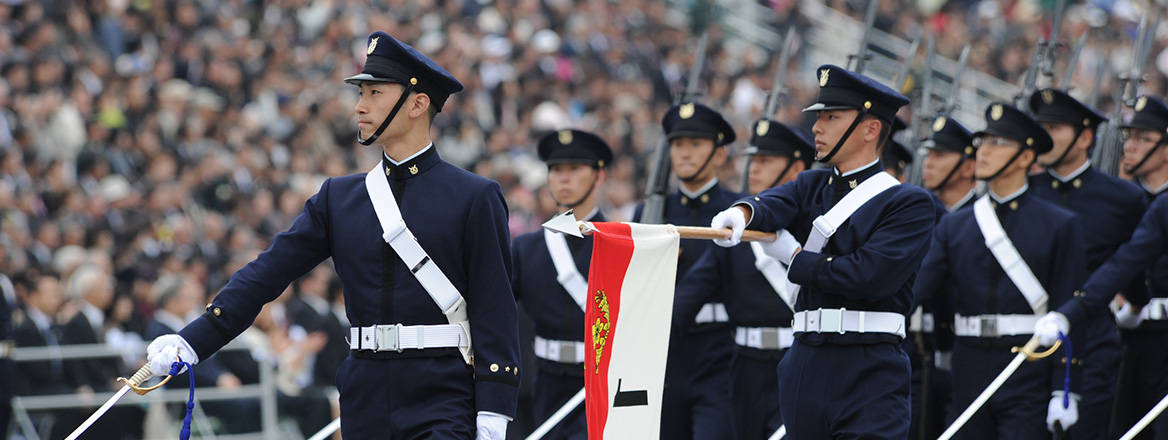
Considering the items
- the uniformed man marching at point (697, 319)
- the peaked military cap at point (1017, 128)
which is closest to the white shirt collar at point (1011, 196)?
the peaked military cap at point (1017, 128)

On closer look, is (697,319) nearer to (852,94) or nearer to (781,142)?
(781,142)

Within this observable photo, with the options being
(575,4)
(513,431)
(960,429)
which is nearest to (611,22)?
(575,4)

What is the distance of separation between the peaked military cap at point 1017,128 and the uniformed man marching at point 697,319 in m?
1.48

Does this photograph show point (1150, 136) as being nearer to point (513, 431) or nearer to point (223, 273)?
point (513, 431)

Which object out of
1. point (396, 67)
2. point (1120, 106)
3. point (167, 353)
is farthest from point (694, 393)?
point (1120, 106)

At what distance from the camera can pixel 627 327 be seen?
19.7 ft

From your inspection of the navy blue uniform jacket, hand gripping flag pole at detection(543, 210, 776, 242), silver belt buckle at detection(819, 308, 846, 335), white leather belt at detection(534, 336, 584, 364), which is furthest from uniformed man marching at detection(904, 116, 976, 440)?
the navy blue uniform jacket

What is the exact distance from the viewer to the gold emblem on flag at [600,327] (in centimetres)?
596

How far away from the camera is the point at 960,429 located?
7969mm

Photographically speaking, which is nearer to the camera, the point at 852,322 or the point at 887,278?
the point at 887,278

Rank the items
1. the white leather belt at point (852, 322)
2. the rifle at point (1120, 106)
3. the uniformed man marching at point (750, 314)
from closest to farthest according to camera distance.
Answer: the white leather belt at point (852, 322) < the uniformed man marching at point (750, 314) < the rifle at point (1120, 106)

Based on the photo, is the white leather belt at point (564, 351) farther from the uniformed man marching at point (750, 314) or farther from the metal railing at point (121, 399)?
the metal railing at point (121, 399)

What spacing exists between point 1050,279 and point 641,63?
1580 centimetres

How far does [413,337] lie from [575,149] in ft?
10.8
